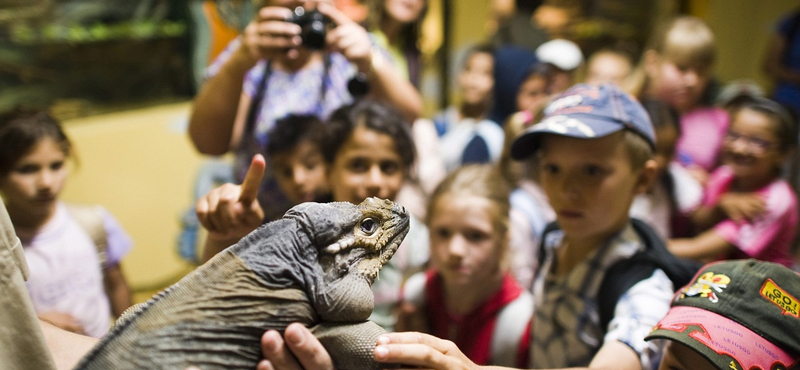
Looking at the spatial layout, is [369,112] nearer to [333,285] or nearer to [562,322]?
[562,322]

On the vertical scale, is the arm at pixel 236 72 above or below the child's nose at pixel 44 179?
above

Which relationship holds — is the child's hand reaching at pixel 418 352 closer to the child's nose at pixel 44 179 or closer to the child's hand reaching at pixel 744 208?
the child's nose at pixel 44 179

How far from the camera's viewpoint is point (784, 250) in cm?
246

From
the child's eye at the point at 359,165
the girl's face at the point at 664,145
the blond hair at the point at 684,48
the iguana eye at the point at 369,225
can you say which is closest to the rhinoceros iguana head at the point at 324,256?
the iguana eye at the point at 369,225

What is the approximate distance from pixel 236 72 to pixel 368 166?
1.76ft

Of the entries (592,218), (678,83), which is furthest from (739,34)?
(592,218)

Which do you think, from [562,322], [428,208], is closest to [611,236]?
[562,322]

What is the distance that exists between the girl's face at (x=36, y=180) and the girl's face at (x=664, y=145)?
2289 millimetres

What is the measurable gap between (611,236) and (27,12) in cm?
347

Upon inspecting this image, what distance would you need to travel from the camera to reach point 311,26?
6.14 feet

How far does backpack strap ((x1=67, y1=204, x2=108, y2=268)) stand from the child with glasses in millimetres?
2156

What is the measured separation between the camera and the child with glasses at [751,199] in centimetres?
238

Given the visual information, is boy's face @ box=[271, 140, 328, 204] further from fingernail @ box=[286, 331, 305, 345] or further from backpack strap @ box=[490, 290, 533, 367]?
fingernail @ box=[286, 331, 305, 345]

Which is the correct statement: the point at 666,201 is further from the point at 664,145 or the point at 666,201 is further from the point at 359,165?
the point at 359,165
